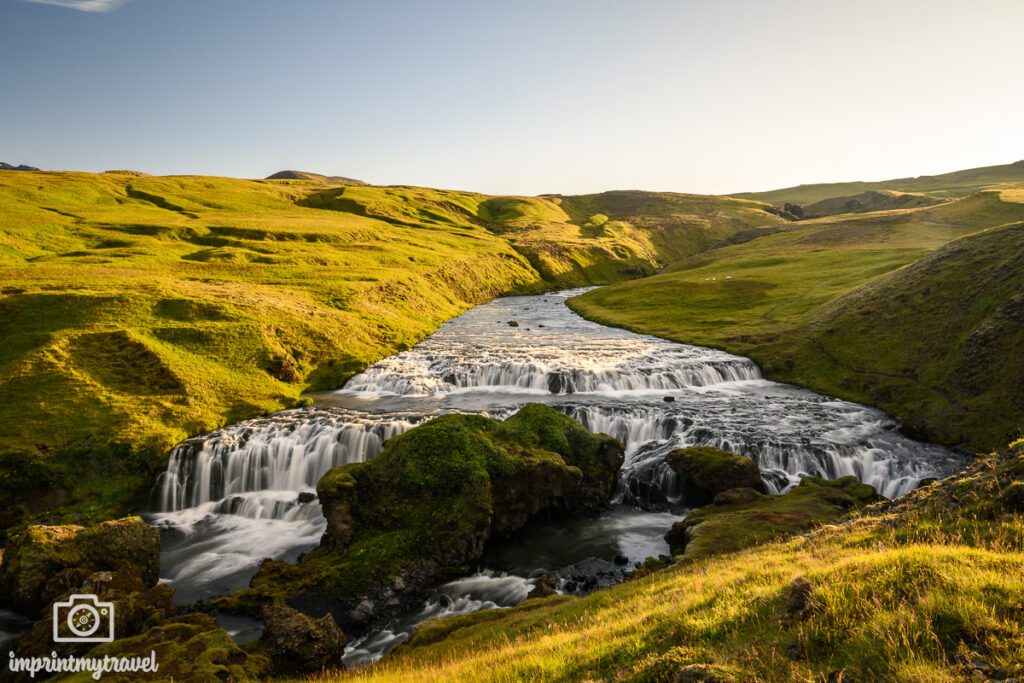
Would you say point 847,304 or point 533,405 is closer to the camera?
point 533,405

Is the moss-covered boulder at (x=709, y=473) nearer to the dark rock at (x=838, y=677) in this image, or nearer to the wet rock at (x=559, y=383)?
the wet rock at (x=559, y=383)

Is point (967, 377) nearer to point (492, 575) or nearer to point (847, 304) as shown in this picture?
point (847, 304)

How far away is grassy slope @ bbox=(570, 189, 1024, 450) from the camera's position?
34.1m

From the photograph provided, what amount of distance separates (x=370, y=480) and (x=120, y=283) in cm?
4776

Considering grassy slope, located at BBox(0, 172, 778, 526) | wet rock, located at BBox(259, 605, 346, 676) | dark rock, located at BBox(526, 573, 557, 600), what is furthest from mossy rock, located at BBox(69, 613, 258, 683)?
grassy slope, located at BBox(0, 172, 778, 526)

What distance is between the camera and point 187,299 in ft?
167

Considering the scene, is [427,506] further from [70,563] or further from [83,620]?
[70,563]

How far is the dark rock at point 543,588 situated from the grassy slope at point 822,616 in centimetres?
369

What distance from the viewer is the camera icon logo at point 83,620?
614 inches

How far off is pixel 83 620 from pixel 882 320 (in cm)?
5974

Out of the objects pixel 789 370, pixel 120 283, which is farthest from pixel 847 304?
pixel 120 283

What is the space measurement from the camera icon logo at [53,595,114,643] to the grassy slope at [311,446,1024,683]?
847 cm

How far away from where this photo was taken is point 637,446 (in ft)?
111

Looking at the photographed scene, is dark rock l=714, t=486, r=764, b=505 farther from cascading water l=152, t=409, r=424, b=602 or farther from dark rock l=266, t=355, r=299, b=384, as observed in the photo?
dark rock l=266, t=355, r=299, b=384
